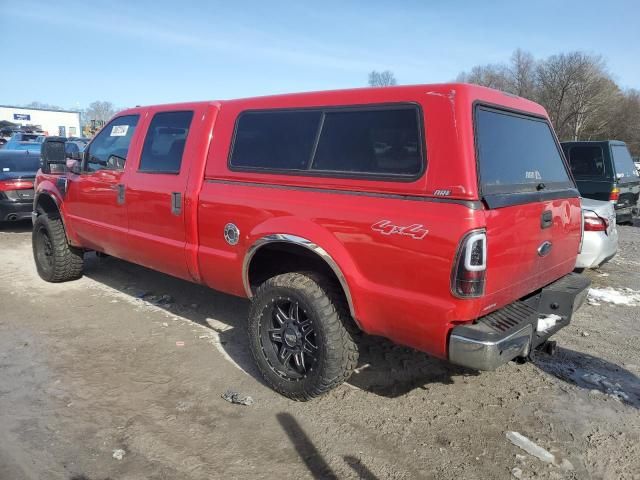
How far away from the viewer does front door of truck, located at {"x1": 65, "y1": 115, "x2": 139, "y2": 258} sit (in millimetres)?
4691

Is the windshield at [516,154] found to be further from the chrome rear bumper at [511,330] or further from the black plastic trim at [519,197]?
the chrome rear bumper at [511,330]

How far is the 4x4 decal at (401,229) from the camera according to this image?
263cm

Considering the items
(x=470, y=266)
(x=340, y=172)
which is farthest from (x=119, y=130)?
(x=470, y=266)

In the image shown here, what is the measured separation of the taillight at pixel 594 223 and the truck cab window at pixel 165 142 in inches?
161

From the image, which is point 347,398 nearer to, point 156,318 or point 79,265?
point 156,318

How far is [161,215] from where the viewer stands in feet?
13.8

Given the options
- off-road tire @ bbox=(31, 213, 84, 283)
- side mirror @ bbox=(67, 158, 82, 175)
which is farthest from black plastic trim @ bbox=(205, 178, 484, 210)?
off-road tire @ bbox=(31, 213, 84, 283)

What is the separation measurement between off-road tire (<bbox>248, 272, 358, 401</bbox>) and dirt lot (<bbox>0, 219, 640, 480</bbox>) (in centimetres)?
15

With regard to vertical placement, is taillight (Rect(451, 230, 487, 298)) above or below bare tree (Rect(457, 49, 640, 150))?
below

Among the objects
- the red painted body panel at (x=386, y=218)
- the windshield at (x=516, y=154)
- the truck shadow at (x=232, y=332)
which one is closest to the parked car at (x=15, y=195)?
the truck shadow at (x=232, y=332)

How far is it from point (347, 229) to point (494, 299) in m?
0.90

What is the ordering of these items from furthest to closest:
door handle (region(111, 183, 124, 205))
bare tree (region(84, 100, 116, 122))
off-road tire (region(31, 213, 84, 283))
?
bare tree (region(84, 100, 116, 122)) → off-road tire (region(31, 213, 84, 283)) → door handle (region(111, 183, 124, 205))

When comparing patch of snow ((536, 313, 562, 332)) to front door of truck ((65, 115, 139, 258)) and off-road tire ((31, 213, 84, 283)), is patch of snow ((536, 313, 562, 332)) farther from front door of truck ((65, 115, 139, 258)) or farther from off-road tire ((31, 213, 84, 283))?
off-road tire ((31, 213, 84, 283))

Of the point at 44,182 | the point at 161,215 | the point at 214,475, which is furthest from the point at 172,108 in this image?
the point at 214,475
